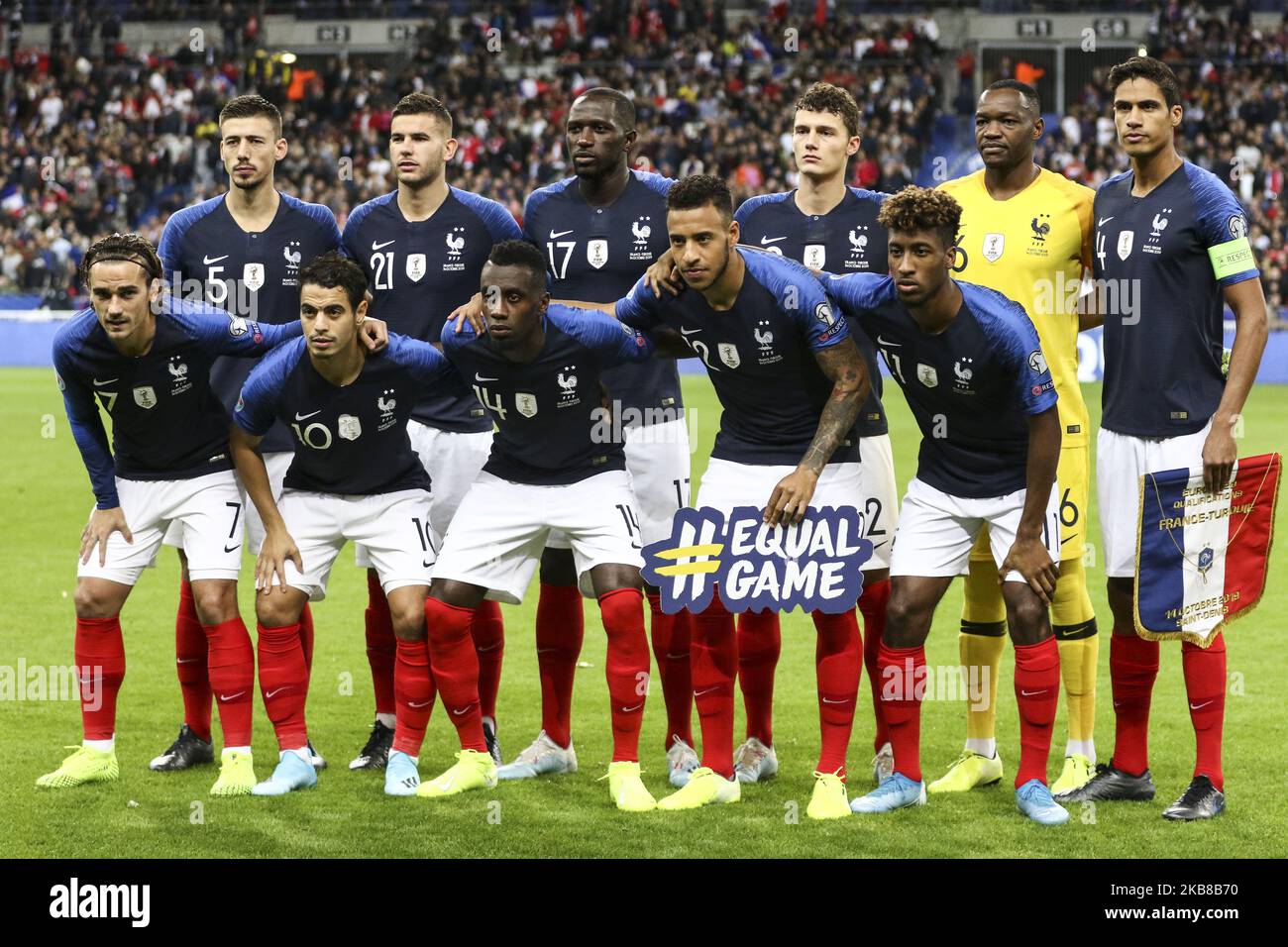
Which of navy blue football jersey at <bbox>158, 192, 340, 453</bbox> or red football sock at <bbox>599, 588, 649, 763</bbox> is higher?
navy blue football jersey at <bbox>158, 192, 340, 453</bbox>

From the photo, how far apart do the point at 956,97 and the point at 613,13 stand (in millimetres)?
7156

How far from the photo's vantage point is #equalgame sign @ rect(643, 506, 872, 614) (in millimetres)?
5461

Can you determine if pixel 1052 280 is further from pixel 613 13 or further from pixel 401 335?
pixel 613 13

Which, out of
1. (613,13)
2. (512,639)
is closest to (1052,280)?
(512,639)

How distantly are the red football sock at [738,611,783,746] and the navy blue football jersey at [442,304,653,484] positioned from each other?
0.76 m

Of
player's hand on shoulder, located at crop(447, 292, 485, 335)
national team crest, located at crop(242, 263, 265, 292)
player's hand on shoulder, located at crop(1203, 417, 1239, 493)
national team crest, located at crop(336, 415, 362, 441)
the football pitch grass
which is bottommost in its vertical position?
the football pitch grass

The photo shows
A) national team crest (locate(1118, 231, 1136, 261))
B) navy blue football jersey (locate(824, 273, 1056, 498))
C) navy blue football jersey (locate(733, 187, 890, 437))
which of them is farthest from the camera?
navy blue football jersey (locate(733, 187, 890, 437))

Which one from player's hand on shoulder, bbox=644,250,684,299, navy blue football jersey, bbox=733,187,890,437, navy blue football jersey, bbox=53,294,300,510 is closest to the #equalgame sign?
navy blue football jersey, bbox=733,187,890,437

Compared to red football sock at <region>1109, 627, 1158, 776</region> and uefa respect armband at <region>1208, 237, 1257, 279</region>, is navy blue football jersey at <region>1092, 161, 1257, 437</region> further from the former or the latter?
red football sock at <region>1109, 627, 1158, 776</region>

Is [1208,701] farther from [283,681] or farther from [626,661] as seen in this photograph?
[283,681]

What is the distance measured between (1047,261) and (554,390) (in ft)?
6.12

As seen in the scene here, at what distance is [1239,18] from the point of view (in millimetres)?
30000

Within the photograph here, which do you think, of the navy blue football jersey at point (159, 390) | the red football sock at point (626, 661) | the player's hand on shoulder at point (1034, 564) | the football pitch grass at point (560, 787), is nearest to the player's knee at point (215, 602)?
the navy blue football jersey at point (159, 390)

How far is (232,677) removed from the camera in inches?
230
